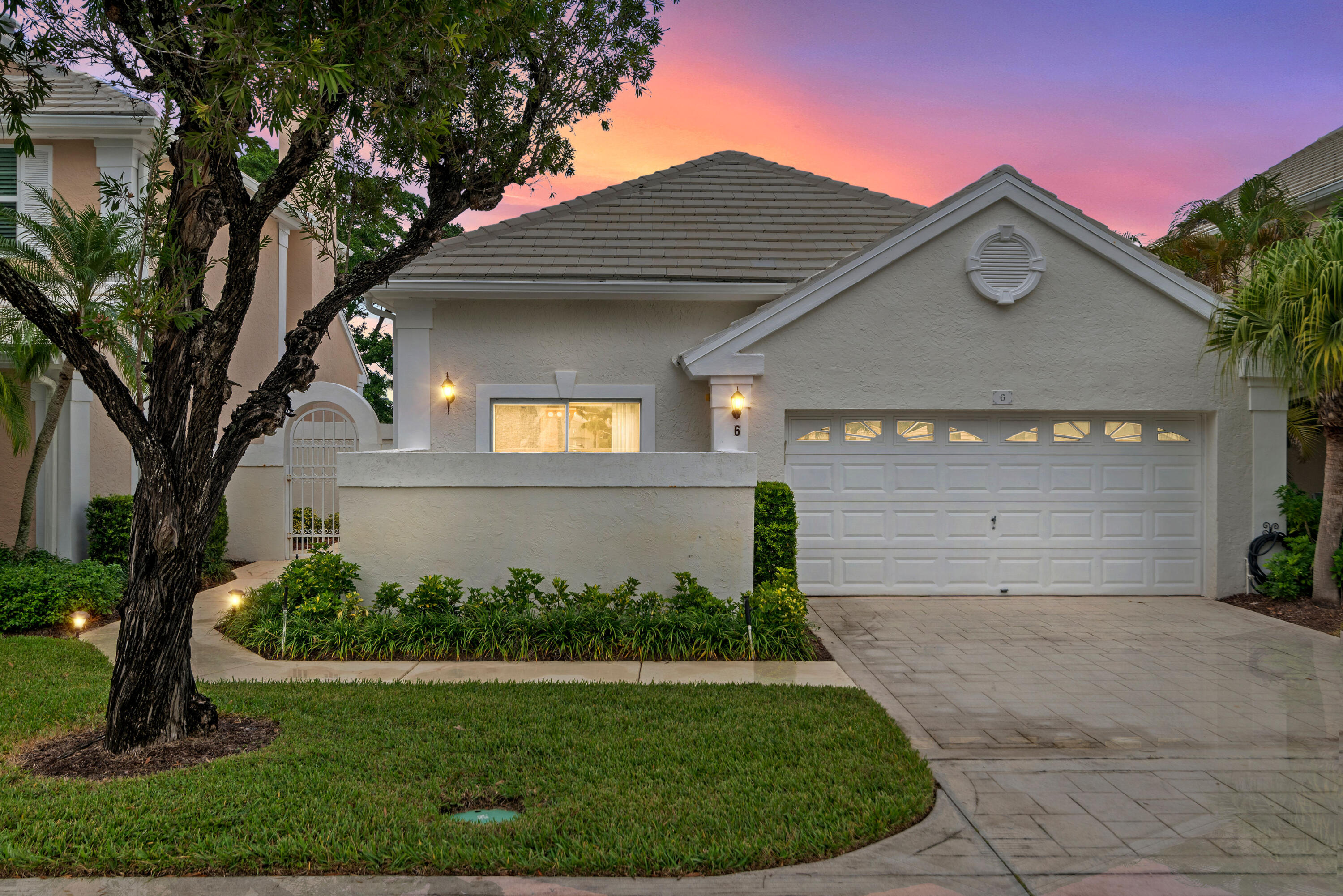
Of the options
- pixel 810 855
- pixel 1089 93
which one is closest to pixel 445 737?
pixel 810 855

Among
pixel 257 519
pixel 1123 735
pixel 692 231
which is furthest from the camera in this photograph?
pixel 257 519

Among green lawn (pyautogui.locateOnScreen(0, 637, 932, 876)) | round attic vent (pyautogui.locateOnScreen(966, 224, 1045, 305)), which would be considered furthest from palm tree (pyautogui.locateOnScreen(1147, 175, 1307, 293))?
green lawn (pyautogui.locateOnScreen(0, 637, 932, 876))

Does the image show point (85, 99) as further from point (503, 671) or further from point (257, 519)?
point (503, 671)

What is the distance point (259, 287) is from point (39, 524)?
6.80 meters

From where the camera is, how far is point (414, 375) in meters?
11.6

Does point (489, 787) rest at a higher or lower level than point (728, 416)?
lower

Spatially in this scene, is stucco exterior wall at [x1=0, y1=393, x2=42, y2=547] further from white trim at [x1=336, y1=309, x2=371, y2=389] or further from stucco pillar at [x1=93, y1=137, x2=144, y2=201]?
white trim at [x1=336, y1=309, x2=371, y2=389]

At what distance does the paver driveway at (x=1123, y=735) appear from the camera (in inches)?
158

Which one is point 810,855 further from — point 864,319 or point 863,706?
point 864,319

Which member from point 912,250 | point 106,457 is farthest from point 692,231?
point 106,457

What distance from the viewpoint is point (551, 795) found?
4602 millimetres

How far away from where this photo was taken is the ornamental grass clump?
313 inches

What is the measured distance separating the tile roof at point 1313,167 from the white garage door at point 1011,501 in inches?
301

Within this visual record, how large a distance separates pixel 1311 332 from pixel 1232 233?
5.34 m
